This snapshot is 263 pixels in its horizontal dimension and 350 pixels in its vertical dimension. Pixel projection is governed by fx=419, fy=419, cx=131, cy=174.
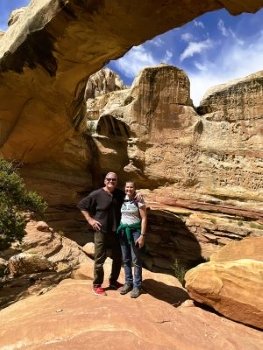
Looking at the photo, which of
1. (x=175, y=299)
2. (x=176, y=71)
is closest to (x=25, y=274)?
(x=175, y=299)

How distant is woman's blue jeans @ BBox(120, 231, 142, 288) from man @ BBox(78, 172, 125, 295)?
0.86 ft

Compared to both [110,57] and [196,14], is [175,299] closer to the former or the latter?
[196,14]

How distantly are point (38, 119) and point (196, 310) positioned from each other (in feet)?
31.3

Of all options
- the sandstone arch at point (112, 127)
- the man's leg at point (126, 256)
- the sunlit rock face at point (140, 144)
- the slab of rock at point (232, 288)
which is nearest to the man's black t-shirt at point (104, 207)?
the man's leg at point (126, 256)

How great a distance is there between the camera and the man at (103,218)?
7.14 meters

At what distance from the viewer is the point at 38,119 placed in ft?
48.3

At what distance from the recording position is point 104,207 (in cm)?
716

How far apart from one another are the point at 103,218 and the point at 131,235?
56 centimetres

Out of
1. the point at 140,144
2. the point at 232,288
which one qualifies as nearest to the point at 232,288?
the point at 232,288

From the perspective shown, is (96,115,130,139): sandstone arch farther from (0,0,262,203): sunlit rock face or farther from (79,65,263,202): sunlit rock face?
(0,0,262,203): sunlit rock face

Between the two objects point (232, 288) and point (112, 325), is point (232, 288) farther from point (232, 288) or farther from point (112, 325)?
point (112, 325)

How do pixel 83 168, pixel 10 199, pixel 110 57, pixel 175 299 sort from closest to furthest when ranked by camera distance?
pixel 175 299 → pixel 10 199 → pixel 110 57 → pixel 83 168

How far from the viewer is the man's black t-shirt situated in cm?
718

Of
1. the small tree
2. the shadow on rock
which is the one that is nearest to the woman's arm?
the shadow on rock
